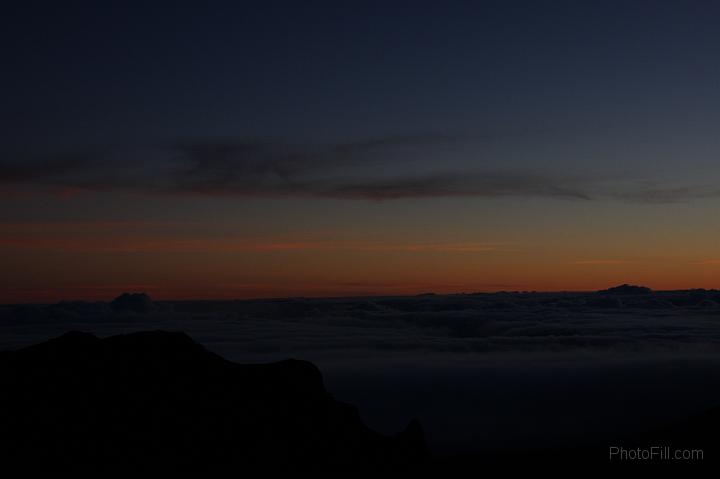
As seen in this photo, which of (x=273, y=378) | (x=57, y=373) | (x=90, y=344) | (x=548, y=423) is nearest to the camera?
(x=57, y=373)

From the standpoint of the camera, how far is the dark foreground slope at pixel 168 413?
63562 mm

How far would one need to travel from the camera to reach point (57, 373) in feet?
228

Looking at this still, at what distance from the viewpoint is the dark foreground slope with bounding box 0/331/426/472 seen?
63.6 metres

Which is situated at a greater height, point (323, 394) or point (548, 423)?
point (323, 394)

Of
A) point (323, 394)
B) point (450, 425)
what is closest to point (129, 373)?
point (323, 394)

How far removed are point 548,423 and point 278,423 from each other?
→ 111 meters

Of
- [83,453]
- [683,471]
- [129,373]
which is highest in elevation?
[129,373]

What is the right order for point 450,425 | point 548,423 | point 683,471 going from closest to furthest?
point 683,471, point 548,423, point 450,425

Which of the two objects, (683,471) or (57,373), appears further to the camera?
(683,471)

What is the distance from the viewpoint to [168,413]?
71.1 meters

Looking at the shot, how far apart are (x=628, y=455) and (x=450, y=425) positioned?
94735 mm

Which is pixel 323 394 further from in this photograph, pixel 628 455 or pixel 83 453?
pixel 628 455

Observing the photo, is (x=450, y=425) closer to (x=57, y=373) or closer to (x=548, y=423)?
(x=548, y=423)

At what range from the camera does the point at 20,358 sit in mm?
70438
